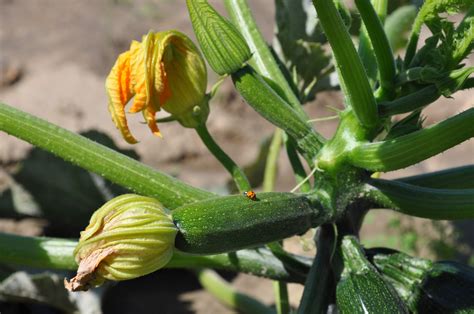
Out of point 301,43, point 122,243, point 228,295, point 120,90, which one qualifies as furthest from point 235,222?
point 228,295

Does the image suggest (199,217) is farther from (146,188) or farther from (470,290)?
(470,290)

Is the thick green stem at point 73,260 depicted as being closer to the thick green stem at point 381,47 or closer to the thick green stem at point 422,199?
the thick green stem at point 422,199

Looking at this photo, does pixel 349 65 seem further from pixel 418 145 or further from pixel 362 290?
pixel 362 290

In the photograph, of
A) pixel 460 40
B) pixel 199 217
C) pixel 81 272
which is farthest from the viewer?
pixel 460 40

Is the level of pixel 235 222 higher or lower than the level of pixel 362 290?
higher

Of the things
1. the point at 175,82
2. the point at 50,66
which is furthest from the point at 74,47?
Result: the point at 175,82

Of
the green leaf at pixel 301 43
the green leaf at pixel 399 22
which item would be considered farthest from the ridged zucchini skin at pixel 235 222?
the green leaf at pixel 399 22

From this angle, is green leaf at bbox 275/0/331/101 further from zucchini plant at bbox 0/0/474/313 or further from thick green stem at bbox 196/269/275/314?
thick green stem at bbox 196/269/275/314
